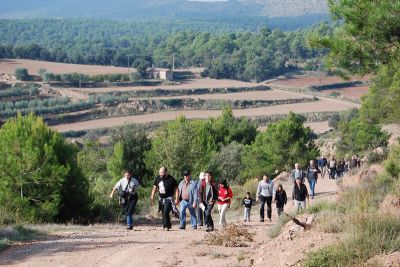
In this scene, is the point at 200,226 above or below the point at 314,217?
below

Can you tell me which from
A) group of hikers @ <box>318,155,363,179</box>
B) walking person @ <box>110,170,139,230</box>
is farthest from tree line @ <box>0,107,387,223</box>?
group of hikers @ <box>318,155,363,179</box>

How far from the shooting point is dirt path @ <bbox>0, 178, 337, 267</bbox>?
32.3 feet

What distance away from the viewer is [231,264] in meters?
9.44

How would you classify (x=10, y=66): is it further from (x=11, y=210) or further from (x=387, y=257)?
(x=387, y=257)

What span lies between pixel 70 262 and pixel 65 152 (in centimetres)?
1066

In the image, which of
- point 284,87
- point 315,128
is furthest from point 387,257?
point 284,87

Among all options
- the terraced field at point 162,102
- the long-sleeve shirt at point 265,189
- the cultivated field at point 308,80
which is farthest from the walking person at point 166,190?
the cultivated field at point 308,80

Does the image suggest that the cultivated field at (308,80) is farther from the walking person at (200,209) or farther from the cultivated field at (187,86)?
the walking person at (200,209)

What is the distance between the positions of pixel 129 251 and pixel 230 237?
1.90 meters

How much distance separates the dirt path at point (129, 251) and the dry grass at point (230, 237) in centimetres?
17

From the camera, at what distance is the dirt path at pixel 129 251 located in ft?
32.3

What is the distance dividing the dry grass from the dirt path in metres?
0.17

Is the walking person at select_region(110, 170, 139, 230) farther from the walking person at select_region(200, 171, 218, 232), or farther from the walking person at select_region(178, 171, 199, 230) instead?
the walking person at select_region(200, 171, 218, 232)

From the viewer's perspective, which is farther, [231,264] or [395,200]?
[395,200]
